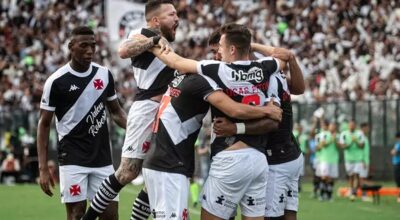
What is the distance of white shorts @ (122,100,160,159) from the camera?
11156mm

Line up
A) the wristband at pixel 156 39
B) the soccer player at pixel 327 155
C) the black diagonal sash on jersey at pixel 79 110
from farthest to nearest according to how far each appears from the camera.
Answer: the soccer player at pixel 327 155, the black diagonal sash on jersey at pixel 79 110, the wristband at pixel 156 39

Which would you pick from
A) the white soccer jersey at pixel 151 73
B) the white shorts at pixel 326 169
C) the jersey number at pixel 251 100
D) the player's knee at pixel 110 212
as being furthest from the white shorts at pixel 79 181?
the white shorts at pixel 326 169

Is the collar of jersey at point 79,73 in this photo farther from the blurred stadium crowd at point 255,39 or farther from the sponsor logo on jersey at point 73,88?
the blurred stadium crowd at point 255,39

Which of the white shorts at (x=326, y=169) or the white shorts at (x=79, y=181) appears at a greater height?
the white shorts at (x=79, y=181)

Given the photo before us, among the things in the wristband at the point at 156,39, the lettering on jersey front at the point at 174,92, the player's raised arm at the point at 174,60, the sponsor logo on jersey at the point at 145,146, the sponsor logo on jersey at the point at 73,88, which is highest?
the wristband at the point at 156,39

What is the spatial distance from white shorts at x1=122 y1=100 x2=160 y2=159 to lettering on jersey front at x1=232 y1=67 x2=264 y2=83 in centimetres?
152

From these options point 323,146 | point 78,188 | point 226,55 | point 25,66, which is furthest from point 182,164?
point 25,66

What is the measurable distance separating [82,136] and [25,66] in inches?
948

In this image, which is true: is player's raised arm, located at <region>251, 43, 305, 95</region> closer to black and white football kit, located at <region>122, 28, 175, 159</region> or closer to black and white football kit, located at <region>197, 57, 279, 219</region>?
black and white football kit, located at <region>197, 57, 279, 219</region>

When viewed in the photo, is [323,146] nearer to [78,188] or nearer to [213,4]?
[213,4]

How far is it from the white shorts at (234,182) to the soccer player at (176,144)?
0.26 m

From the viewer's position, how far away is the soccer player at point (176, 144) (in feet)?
32.8

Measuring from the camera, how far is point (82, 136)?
1194 centimetres

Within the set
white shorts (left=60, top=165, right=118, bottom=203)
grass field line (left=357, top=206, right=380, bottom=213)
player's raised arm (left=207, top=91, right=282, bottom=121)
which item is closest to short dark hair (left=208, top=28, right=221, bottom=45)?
player's raised arm (left=207, top=91, right=282, bottom=121)
